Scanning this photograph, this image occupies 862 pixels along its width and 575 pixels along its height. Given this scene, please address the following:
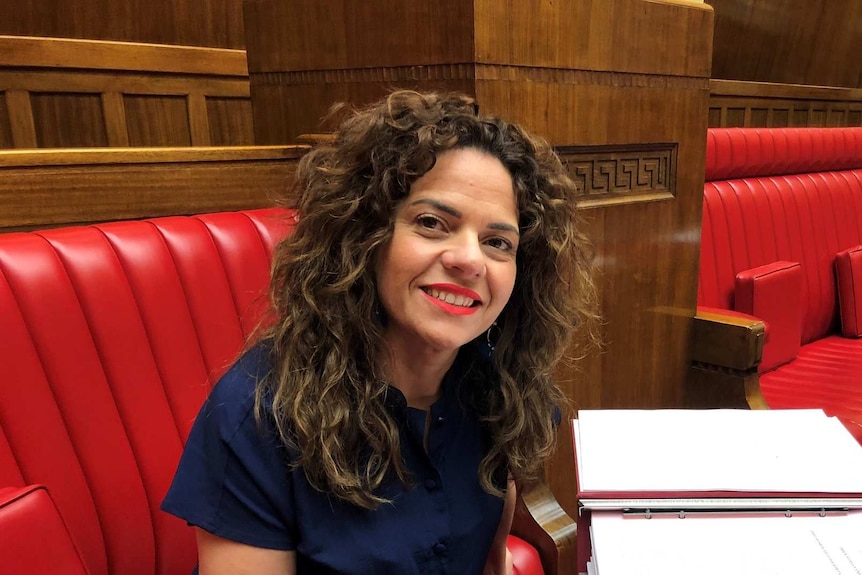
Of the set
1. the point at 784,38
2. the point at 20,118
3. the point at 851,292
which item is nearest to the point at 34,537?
the point at 20,118

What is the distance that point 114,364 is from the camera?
1.02 metres

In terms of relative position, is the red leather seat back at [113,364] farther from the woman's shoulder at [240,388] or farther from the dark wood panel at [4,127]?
the dark wood panel at [4,127]

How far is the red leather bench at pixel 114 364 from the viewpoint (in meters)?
0.94

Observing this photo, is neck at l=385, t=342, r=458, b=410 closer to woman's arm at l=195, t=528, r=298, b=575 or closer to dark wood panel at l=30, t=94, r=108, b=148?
woman's arm at l=195, t=528, r=298, b=575

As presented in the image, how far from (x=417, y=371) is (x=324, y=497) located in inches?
7.9

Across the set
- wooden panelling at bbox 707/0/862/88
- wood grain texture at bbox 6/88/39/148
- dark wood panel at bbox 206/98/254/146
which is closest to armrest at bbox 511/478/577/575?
dark wood panel at bbox 206/98/254/146

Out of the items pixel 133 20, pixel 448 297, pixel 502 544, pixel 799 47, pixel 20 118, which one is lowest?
pixel 502 544

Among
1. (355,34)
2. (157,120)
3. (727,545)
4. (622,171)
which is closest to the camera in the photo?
(727,545)

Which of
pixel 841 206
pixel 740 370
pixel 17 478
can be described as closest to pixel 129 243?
pixel 17 478

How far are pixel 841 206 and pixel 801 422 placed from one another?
6.94 ft

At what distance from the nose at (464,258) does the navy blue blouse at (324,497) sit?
0.19 metres

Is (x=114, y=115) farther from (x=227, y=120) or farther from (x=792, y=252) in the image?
(x=792, y=252)

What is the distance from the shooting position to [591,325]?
1536 mm

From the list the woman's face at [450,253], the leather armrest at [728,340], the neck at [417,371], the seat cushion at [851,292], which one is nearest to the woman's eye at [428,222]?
the woman's face at [450,253]
